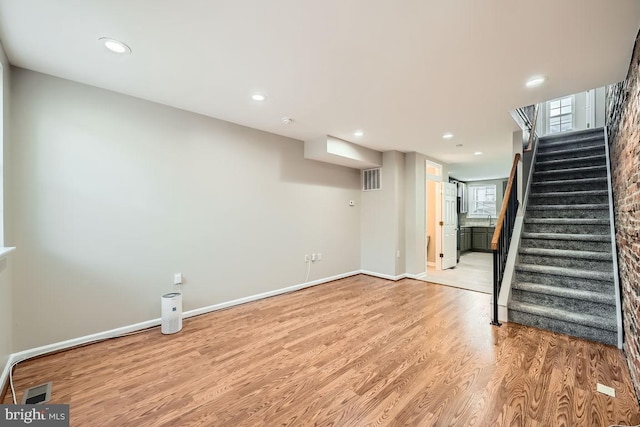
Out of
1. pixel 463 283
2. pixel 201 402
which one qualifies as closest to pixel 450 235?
pixel 463 283

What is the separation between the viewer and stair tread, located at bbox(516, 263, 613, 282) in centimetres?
283

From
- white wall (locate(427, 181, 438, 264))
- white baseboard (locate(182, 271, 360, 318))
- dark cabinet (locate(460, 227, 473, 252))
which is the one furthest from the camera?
dark cabinet (locate(460, 227, 473, 252))

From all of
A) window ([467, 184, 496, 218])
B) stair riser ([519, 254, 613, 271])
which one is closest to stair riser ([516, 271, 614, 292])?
stair riser ([519, 254, 613, 271])

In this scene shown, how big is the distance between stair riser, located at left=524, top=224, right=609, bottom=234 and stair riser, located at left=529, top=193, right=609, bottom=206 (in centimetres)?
50

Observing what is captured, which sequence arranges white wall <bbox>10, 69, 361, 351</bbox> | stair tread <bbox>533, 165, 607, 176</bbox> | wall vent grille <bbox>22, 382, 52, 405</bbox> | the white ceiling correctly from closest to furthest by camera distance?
the white ceiling, wall vent grille <bbox>22, 382, 52, 405</bbox>, white wall <bbox>10, 69, 361, 351</bbox>, stair tread <bbox>533, 165, 607, 176</bbox>

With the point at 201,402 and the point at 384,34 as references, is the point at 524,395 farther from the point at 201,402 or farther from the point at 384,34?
the point at 384,34

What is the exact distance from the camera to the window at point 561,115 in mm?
5863

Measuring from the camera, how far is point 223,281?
3492 mm

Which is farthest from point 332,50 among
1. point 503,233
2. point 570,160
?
point 570,160

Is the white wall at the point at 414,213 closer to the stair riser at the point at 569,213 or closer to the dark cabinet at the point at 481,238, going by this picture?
the stair riser at the point at 569,213

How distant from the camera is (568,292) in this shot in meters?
2.88

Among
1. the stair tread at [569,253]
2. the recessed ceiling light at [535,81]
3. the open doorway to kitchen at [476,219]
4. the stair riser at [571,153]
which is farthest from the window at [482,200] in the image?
the recessed ceiling light at [535,81]

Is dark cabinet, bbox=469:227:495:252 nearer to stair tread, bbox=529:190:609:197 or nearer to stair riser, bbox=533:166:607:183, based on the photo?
stair riser, bbox=533:166:607:183

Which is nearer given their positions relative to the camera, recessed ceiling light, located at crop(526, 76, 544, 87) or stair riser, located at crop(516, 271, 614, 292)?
recessed ceiling light, located at crop(526, 76, 544, 87)
